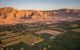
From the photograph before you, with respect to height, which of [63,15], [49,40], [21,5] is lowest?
[49,40]

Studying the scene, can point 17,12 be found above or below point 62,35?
above

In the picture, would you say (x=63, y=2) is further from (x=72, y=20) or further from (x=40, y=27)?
→ (x=40, y=27)

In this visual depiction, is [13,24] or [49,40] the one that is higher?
[13,24]

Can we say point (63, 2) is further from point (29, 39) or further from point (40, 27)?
point (29, 39)

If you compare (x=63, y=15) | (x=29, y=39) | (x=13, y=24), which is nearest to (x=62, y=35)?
(x=63, y=15)

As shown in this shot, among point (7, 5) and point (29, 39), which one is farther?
point (7, 5)

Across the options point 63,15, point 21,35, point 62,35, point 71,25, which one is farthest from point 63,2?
point 21,35
